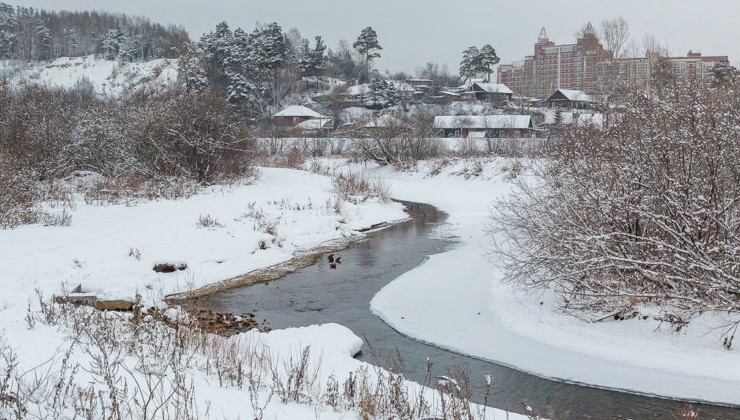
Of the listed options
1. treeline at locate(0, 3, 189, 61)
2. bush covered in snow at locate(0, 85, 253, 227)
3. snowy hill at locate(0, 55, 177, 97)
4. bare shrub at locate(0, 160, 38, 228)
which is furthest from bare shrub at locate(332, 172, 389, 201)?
treeline at locate(0, 3, 189, 61)

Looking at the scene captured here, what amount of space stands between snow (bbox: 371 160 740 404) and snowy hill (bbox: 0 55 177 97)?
71430 millimetres

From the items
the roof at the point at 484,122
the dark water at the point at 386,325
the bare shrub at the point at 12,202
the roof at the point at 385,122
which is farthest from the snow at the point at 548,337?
the roof at the point at 484,122

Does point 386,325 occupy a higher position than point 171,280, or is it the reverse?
point 171,280

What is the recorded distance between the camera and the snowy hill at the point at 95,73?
81.2 m

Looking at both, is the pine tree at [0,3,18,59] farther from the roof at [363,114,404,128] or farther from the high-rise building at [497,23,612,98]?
the high-rise building at [497,23,612,98]

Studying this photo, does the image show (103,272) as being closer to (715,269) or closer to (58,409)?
(58,409)

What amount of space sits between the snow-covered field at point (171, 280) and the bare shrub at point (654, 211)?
3.71 meters

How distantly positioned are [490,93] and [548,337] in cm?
7456

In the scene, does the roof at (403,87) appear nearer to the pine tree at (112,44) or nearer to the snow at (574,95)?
the snow at (574,95)

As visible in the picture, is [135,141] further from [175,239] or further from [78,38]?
[78,38]

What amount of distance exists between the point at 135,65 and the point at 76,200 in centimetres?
7543

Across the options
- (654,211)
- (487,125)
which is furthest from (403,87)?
(654,211)

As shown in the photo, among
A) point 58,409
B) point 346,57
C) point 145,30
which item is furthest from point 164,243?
point 145,30

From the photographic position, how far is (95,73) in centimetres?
8844
